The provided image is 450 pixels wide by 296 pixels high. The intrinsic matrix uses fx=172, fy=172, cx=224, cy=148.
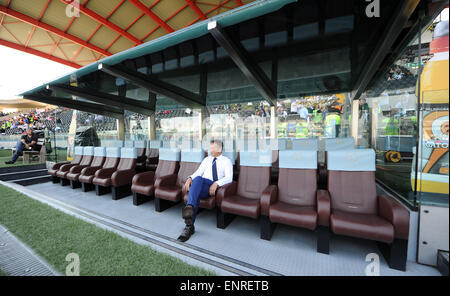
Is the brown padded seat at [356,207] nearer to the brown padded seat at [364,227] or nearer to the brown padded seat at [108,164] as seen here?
the brown padded seat at [364,227]

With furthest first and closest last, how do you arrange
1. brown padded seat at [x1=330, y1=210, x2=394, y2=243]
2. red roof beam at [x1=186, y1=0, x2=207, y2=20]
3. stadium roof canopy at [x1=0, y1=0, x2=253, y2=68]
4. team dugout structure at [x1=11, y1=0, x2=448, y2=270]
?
red roof beam at [x1=186, y1=0, x2=207, y2=20], stadium roof canopy at [x1=0, y1=0, x2=253, y2=68], team dugout structure at [x1=11, y1=0, x2=448, y2=270], brown padded seat at [x1=330, y1=210, x2=394, y2=243]

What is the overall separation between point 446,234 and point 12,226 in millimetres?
5166

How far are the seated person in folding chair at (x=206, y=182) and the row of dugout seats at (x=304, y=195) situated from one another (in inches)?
4.8

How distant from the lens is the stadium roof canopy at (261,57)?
2.63 m

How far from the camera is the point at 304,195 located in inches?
97.1

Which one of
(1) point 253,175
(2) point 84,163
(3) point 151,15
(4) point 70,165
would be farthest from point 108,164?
(3) point 151,15

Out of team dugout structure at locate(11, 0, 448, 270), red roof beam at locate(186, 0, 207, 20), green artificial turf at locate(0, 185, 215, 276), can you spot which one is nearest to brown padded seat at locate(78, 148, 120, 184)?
team dugout structure at locate(11, 0, 448, 270)

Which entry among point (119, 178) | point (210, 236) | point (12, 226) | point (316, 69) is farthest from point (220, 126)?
point (12, 226)

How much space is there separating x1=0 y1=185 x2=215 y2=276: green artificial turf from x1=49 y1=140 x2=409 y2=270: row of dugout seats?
0.92 meters

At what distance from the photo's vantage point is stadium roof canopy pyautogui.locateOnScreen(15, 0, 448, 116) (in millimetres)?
2631

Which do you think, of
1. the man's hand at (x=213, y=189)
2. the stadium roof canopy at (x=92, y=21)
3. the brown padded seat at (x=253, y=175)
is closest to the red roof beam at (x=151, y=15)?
the stadium roof canopy at (x=92, y=21)

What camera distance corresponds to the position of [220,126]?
7543 mm

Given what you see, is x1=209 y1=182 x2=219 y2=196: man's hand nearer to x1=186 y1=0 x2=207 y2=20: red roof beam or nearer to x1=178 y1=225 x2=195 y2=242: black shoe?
x1=178 y1=225 x2=195 y2=242: black shoe

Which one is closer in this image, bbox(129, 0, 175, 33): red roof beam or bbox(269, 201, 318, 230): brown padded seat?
bbox(269, 201, 318, 230): brown padded seat
